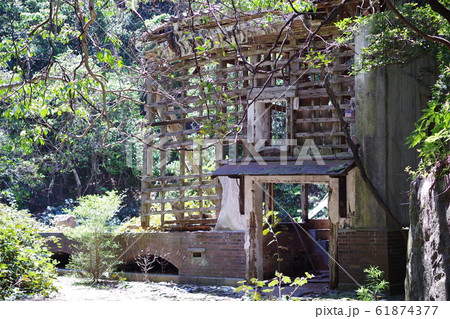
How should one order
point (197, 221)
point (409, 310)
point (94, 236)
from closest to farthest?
point (409, 310) → point (94, 236) → point (197, 221)

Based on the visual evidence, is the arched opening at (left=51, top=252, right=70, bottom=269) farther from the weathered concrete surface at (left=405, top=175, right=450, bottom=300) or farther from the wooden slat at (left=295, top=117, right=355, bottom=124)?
the weathered concrete surface at (left=405, top=175, right=450, bottom=300)

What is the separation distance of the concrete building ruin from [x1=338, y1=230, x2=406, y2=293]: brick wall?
20 mm

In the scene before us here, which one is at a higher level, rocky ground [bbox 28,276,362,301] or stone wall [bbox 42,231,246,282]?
stone wall [bbox 42,231,246,282]

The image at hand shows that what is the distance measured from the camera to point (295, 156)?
1316cm

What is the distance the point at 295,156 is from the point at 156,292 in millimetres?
4292

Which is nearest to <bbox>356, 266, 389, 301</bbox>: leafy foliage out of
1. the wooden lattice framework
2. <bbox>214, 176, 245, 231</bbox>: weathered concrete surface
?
the wooden lattice framework

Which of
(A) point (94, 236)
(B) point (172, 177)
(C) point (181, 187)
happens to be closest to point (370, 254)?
(C) point (181, 187)

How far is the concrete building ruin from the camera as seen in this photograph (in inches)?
479

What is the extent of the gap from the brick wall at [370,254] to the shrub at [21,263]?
224 inches

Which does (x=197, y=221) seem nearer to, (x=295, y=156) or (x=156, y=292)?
(x=156, y=292)

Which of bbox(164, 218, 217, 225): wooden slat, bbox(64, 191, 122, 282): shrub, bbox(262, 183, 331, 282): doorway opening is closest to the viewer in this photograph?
bbox(262, 183, 331, 282): doorway opening

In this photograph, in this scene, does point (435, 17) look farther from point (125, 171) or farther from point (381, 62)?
point (125, 171)

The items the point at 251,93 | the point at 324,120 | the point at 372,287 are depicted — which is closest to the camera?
the point at 372,287

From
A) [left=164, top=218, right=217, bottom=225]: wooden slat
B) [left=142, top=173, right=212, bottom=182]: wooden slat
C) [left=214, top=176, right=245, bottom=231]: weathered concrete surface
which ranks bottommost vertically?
[left=164, top=218, right=217, bottom=225]: wooden slat
